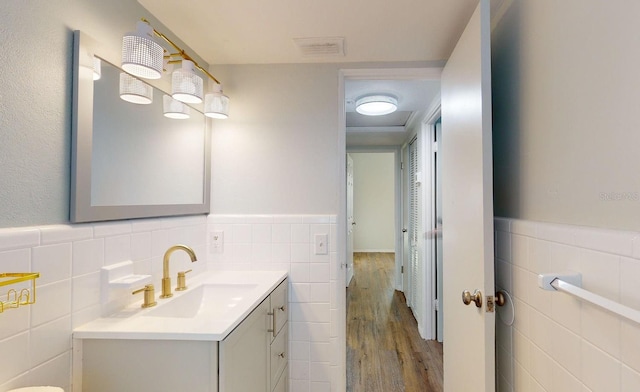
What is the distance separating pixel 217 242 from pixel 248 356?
845mm

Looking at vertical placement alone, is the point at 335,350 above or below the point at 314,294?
below

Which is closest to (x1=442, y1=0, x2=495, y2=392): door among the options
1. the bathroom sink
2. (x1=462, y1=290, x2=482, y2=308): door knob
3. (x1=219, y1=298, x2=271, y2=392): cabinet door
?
(x1=462, y1=290, x2=482, y2=308): door knob

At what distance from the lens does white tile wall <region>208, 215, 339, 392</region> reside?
1.81 meters

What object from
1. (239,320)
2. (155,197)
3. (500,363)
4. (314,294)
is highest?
(155,197)

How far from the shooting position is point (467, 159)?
4.21 feet

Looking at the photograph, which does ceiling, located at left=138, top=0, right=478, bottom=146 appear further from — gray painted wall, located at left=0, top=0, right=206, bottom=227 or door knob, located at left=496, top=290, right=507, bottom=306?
door knob, located at left=496, top=290, right=507, bottom=306

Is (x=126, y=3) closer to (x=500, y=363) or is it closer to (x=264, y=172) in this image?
(x=264, y=172)

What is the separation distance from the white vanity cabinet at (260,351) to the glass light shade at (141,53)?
40.3 inches

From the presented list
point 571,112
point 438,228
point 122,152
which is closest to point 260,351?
point 122,152

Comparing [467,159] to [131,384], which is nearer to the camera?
[131,384]

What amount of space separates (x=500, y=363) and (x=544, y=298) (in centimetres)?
49

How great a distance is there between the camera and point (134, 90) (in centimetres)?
125

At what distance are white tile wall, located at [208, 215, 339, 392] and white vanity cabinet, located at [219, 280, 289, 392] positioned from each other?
0.09 m

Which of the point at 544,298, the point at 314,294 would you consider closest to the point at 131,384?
the point at 314,294
